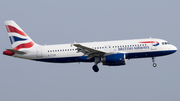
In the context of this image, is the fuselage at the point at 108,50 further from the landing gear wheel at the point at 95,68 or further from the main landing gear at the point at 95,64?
the landing gear wheel at the point at 95,68

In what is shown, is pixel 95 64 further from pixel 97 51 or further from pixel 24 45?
pixel 24 45

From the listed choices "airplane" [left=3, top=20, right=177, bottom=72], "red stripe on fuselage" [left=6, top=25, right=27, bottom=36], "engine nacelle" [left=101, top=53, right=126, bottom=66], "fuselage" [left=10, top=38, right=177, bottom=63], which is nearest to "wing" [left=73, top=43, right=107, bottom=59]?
"airplane" [left=3, top=20, right=177, bottom=72]

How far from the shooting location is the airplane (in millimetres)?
47719

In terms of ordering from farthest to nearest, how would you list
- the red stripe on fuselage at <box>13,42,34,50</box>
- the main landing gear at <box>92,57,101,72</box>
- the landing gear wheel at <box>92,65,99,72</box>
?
the red stripe on fuselage at <box>13,42,34,50</box>, the landing gear wheel at <box>92,65,99,72</box>, the main landing gear at <box>92,57,101,72</box>

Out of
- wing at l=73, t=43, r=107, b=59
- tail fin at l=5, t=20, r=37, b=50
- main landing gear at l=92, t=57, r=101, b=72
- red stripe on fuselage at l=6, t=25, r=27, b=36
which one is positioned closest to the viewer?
wing at l=73, t=43, r=107, b=59

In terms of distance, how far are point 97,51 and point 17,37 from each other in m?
A: 14.6

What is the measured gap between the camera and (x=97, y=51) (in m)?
46.7

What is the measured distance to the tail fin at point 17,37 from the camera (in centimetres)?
5184

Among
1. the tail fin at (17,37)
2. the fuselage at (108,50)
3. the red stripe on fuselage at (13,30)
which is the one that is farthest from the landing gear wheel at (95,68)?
the red stripe on fuselage at (13,30)

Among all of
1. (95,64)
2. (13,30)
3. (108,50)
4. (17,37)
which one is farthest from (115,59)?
(13,30)

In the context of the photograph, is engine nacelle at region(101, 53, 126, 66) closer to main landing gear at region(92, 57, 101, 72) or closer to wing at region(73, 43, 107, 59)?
wing at region(73, 43, 107, 59)

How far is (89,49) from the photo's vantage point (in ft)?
151

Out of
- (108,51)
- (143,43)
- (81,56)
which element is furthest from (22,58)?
(143,43)

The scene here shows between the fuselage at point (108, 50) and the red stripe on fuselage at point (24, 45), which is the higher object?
the red stripe on fuselage at point (24, 45)
